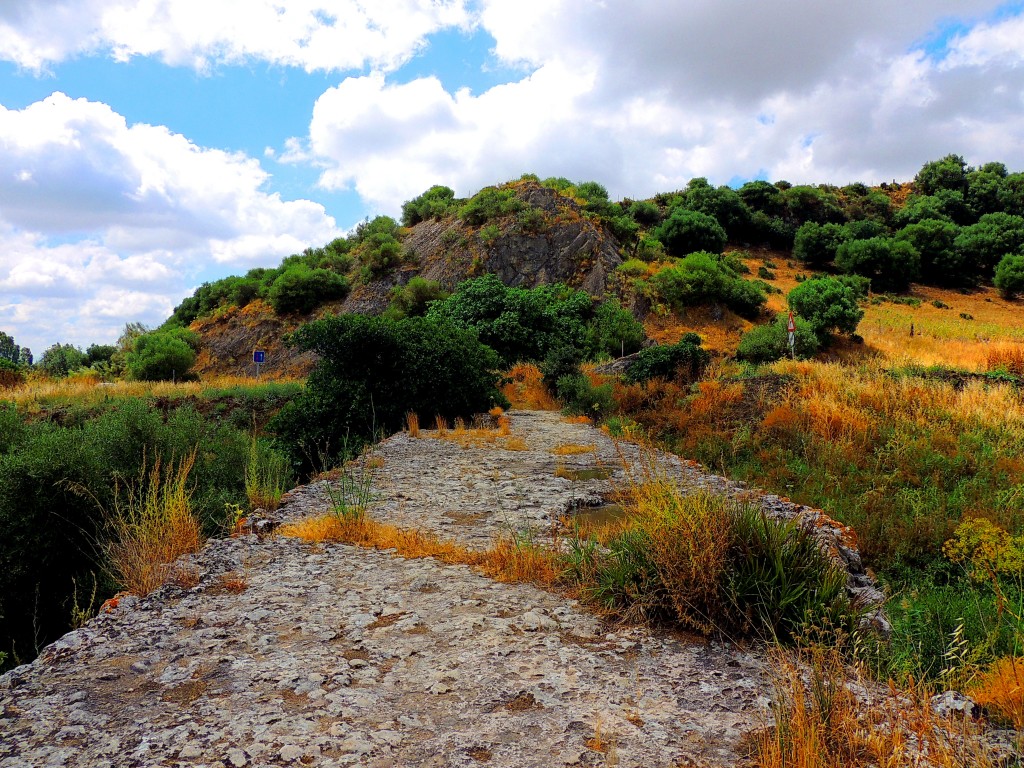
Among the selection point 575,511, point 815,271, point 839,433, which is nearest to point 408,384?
point 575,511

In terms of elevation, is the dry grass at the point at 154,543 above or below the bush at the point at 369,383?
below

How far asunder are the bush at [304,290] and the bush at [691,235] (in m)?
21.2

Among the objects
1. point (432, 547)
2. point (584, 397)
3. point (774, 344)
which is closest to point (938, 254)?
point (774, 344)

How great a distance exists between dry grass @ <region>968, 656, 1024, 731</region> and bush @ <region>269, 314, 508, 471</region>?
952cm

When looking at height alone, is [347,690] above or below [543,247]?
below

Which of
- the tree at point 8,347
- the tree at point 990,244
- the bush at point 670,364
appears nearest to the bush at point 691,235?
the tree at point 990,244

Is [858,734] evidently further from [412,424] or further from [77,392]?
→ [77,392]

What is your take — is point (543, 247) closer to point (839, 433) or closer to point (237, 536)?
point (839, 433)

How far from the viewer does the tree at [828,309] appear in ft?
86.0

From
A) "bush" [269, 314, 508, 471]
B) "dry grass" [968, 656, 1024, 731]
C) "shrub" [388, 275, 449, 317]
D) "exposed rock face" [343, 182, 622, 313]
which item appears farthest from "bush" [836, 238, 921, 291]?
"dry grass" [968, 656, 1024, 731]

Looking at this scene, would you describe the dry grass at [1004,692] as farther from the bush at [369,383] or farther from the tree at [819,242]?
the tree at [819,242]

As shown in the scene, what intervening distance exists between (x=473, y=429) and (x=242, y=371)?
86.2 ft

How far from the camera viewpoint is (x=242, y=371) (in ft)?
113

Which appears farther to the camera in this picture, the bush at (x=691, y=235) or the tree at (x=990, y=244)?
the tree at (x=990, y=244)
